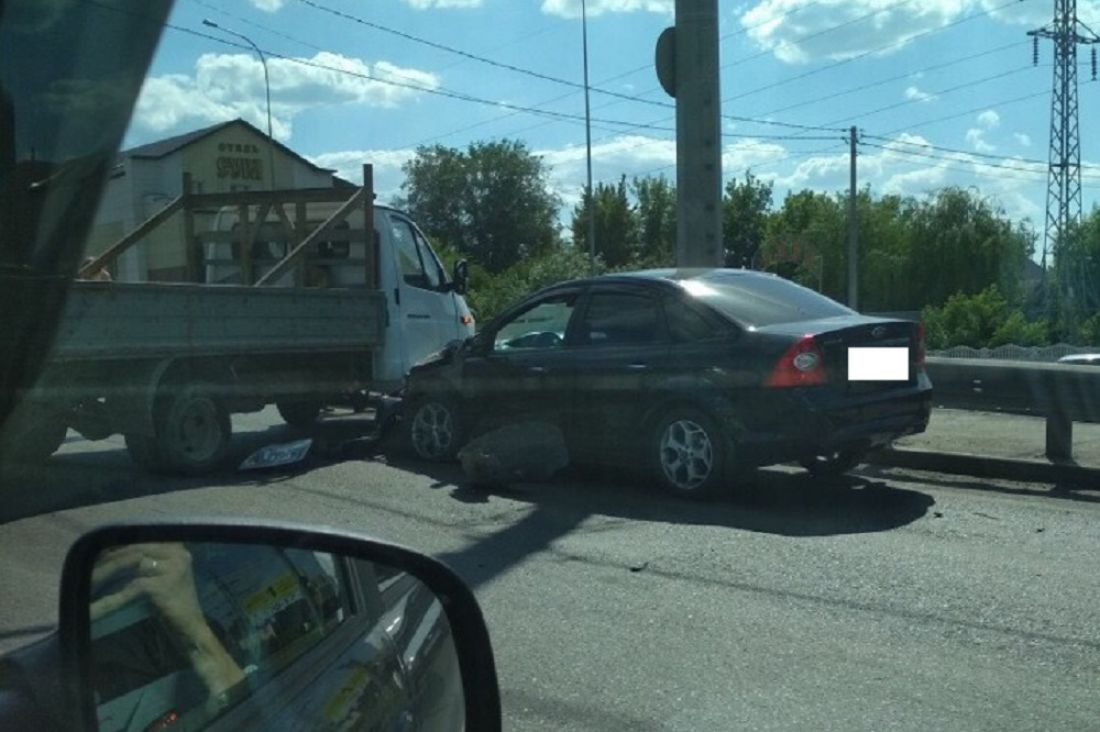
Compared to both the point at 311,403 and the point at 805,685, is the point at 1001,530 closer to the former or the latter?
the point at 805,685

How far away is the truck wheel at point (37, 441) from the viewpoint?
9.61 metres

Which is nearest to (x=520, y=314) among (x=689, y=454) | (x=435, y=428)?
(x=435, y=428)

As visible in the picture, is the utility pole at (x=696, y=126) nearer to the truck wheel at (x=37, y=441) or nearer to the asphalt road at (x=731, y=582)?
the asphalt road at (x=731, y=582)

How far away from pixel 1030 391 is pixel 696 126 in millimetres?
4709

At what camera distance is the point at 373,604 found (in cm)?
267

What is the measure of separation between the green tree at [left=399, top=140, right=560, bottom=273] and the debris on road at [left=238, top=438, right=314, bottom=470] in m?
64.4

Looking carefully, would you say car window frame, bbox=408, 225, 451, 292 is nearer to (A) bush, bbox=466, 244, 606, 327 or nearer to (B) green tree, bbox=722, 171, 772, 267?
(A) bush, bbox=466, 244, 606, 327

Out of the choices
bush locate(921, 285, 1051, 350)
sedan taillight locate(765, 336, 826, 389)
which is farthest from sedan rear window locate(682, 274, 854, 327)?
bush locate(921, 285, 1051, 350)

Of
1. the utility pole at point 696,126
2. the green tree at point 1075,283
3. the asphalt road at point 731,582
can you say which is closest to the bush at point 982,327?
the green tree at point 1075,283

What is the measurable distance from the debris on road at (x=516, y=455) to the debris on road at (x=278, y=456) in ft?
5.23

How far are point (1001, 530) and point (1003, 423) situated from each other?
5167 mm

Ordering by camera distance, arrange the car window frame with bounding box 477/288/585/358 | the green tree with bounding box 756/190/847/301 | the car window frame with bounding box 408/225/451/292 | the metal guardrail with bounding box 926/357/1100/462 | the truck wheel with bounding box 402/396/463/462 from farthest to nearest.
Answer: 1. the green tree with bounding box 756/190/847/301
2. the car window frame with bounding box 408/225/451/292
3. the truck wheel with bounding box 402/396/463/462
4. the car window frame with bounding box 477/288/585/358
5. the metal guardrail with bounding box 926/357/1100/462

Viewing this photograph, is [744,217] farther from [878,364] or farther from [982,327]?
[878,364]

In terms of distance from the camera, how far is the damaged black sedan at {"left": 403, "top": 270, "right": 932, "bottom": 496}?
331 inches
